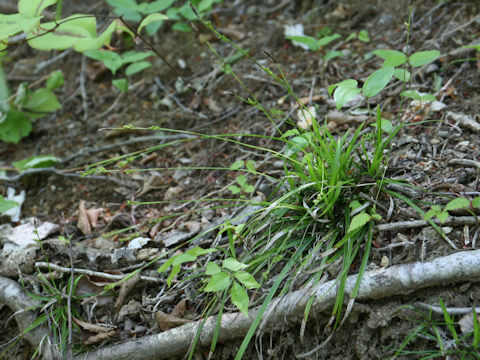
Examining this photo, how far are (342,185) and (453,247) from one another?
1.45 ft

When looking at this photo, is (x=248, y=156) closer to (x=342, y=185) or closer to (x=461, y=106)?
(x=342, y=185)

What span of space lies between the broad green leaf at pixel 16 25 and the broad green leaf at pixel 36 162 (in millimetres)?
955

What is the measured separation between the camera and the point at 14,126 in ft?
9.49

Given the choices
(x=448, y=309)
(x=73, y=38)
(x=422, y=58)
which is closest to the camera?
(x=448, y=309)

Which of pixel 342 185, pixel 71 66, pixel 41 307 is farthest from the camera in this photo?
pixel 71 66

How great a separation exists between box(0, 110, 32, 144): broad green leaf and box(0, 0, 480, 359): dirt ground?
0.13m

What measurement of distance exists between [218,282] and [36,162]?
174cm

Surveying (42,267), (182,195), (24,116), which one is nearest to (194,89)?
(182,195)

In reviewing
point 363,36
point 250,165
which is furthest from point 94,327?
point 363,36

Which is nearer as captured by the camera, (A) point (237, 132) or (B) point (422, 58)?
(B) point (422, 58)

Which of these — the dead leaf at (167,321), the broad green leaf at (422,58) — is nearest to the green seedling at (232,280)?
the dead leaf at (167,321)

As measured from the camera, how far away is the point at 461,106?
6.64ft

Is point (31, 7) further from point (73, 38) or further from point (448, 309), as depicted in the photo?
point (448, 309)

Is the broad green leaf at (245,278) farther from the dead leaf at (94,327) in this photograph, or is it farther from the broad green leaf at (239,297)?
the dead leaf at (94,327)
